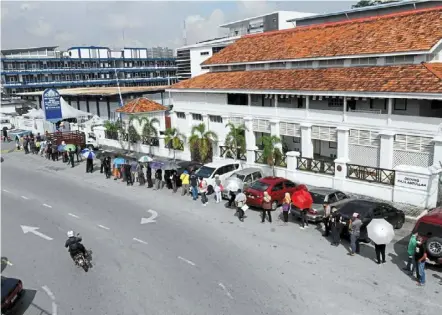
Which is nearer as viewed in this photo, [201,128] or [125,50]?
[201,128]

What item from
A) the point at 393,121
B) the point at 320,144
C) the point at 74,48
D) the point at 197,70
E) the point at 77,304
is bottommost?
the point at 77,304

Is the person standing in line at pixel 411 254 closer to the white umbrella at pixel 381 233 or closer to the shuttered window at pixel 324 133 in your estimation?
the white umbrella at pixel 381 233

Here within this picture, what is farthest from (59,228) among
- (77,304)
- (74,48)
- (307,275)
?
(74,48)

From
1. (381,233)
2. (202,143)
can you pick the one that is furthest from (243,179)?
(381,233)

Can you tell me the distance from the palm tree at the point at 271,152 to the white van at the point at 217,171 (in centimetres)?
179

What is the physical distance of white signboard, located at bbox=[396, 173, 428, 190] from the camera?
58.0 ft

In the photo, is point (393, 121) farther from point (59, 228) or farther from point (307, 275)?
point (59, 228)

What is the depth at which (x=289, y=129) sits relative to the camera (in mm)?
26578

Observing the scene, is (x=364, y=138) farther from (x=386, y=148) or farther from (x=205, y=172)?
(x=205, y=172)

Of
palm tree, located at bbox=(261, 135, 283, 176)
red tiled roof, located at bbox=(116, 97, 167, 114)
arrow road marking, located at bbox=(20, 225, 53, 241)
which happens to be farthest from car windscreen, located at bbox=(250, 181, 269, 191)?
red tiled roof, located at bbox=(116, 97, 167, 114)

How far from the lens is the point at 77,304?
38.6ft

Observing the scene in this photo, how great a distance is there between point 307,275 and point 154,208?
933cm

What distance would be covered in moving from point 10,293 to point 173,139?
2056 cm

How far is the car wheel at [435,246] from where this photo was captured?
1247cm
